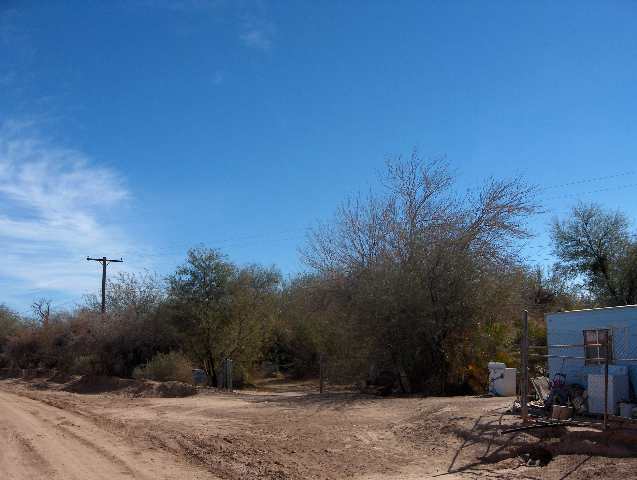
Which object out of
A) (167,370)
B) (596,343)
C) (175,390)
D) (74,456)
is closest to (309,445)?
(74,456)

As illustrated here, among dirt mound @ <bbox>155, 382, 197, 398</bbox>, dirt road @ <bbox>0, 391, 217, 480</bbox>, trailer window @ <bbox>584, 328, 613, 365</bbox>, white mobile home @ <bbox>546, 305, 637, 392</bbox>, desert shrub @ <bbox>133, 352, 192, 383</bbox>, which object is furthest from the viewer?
desert shrub @ <bbox>133, 352, 192, 383</bbox>

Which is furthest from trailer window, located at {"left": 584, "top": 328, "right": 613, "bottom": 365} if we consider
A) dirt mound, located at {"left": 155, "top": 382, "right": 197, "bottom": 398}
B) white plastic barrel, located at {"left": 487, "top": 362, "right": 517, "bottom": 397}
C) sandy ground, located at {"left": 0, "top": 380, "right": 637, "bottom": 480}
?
dirt mound, located at {"left": 155, "top": 382, "right": 197, "bottom": 398}

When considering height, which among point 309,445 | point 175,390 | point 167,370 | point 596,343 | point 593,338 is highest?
point 593,338

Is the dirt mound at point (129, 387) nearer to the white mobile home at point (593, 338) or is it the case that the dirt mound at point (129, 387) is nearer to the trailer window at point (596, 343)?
the white mobile home at point (593, 338)

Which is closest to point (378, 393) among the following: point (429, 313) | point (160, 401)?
point (429, 313)

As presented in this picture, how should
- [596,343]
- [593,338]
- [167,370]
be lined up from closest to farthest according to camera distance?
[596,343], [593,338], [167,370]

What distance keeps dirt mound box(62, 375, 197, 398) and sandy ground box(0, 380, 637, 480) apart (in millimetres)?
6527

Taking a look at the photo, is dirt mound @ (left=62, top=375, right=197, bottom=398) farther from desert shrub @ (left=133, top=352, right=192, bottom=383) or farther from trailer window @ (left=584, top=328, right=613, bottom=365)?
trailer window @ (left=584, top=328, right=613, bottom=365)

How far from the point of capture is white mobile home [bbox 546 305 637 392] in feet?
47.7

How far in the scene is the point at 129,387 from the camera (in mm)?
28375

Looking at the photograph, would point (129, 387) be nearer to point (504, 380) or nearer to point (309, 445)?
point (504, 380)

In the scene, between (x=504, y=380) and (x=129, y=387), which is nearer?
(x=504, y=380)

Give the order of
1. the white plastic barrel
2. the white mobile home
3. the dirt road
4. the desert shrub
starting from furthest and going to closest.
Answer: the desert shrub → the white plastic barrel → the white mobile home → the dirt road

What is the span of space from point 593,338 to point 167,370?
64.8 feet
